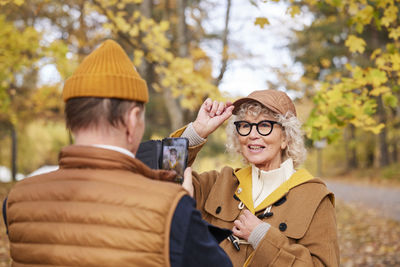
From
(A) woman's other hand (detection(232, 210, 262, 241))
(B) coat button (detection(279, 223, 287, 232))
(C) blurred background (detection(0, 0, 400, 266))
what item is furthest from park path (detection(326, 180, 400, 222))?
(A) woman's other hand (detection(232, 210, 262, 241))

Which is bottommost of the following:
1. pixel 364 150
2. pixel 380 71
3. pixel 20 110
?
pixel 364 150

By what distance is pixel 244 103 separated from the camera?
2.51m

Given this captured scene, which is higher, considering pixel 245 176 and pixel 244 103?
pixel 244 103

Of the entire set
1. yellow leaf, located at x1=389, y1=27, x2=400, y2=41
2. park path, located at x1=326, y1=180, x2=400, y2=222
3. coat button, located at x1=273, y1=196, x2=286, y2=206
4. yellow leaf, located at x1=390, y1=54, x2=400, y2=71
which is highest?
yellow leaf, located at x1=389, y1=27, x2=400, y2=41

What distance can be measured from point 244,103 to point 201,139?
0.37m

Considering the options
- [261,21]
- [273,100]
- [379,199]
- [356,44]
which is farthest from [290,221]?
[379,199]

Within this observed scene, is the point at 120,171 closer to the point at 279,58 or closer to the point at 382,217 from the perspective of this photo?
the point at 279,58

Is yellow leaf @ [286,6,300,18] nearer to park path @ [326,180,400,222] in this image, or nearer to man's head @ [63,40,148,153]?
man's head @ [63,40,148,153]

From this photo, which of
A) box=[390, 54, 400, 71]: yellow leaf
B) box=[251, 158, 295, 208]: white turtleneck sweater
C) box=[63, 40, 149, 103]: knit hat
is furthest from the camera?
box=[390, 54, 400, 71]: yellow leaf

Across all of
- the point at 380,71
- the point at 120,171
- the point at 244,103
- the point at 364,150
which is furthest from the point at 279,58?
the point at 364,150

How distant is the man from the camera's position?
1.28 meters

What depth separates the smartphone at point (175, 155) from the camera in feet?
5.76

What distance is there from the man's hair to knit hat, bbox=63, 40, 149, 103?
22 millimetres

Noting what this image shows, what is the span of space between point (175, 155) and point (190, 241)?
552mm
